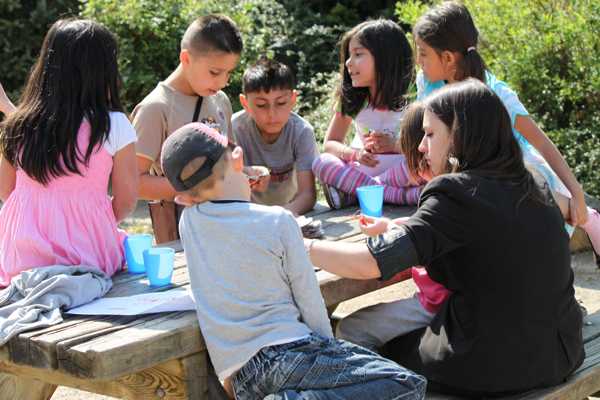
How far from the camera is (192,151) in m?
2.93

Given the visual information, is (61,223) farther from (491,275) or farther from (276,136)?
(276,136)

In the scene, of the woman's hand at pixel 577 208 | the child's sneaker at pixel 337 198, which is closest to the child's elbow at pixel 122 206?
the child's sneaker at pixel 337 198

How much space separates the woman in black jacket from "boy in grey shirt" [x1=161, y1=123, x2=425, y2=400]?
10.0 inches

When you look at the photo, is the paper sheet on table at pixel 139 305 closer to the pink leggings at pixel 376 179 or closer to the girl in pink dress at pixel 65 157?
the girl in pink dress at pixel 65 157

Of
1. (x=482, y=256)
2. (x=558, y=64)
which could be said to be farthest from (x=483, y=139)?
(x=558, y=64)

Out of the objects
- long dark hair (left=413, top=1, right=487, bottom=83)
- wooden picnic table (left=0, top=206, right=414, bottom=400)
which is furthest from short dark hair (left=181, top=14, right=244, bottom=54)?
wooden picnic table (left=0, top=206, right=414, bottom=400)

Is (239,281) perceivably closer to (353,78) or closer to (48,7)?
(353,78)

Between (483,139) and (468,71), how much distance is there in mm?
1395

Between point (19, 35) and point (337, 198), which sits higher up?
point (19, 35)

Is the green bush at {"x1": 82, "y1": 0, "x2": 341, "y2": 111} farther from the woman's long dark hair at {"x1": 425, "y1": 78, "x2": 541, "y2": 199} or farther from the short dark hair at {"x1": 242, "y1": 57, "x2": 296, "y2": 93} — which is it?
the woman's long dark hair at {"x1": 425, "y1": 78, "x2": 541, "y2": 199}

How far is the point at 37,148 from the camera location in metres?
3.45

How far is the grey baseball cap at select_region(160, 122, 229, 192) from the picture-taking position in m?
2.93

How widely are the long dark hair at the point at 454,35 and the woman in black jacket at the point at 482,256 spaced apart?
4.22 ft

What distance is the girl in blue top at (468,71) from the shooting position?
4.15 metres
